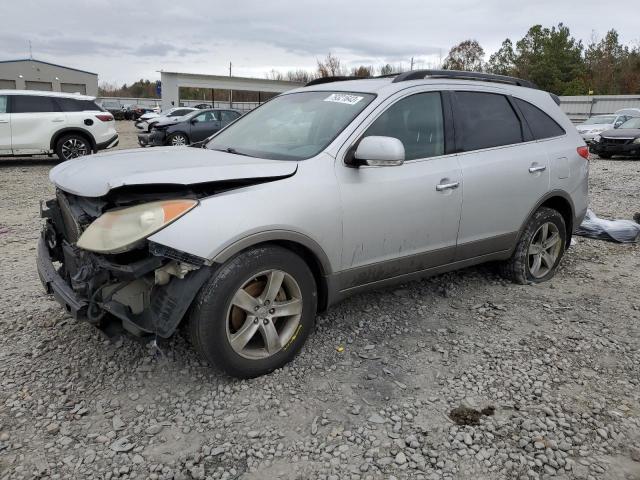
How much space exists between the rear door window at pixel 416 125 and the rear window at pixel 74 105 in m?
11.3

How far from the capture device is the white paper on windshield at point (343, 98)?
3468 millimetres

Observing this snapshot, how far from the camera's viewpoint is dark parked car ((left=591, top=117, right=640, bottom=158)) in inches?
601

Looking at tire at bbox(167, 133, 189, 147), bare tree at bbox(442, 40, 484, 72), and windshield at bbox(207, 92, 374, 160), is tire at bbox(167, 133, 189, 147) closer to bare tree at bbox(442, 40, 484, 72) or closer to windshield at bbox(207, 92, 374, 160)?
windshield at bbox(207, 92, 374, 160)

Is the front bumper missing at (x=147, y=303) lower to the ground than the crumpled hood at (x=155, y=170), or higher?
lower

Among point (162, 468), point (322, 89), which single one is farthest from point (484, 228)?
point (162, 468)

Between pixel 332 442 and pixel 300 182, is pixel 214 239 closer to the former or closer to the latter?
pixel 300 182

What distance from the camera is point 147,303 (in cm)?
266

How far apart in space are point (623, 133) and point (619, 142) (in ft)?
1.15

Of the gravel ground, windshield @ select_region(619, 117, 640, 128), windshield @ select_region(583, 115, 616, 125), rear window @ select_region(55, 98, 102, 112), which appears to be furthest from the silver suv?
windshield @ select_region(583, 115, 616, 125)

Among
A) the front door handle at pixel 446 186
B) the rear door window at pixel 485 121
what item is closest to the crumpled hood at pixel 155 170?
the front door handle at pixel 446 186

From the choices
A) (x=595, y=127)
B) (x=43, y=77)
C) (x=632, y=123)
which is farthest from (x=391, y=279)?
(x=43, y=77)

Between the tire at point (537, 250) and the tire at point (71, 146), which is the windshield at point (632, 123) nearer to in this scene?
the tire at point (537, 250)

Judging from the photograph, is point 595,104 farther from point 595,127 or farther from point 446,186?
point 446,186

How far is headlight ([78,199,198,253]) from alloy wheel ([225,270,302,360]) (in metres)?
0.54
